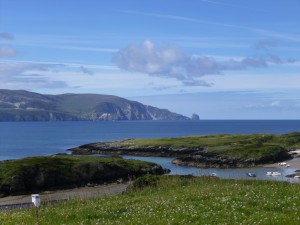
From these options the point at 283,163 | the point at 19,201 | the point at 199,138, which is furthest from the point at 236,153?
the point at 19,201

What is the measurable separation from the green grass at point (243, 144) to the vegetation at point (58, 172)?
34605mm

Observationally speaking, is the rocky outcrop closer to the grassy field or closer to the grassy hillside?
the grassy hillside

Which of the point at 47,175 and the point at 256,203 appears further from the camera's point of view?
the point at 47,175

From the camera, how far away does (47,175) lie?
70562 millimetres

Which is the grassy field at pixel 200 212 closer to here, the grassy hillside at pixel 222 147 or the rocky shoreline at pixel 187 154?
the rocky shoreline at pixel 187 154

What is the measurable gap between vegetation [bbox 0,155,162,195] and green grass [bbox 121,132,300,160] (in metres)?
34.6

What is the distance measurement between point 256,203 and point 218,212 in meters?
2.86

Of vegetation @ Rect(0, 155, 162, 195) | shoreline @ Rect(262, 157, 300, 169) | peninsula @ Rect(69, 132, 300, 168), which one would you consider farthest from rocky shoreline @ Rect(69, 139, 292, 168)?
vegetation @ Rect(0, 155, 162, 195)

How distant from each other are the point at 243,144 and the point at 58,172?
2846 inches

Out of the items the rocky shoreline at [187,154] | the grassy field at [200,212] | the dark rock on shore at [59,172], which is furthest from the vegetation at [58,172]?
the grassy field at [200,212]

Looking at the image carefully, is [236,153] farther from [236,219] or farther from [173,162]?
[236,219]

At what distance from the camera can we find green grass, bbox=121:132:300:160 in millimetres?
112969

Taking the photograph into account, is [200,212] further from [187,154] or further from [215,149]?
[187,154]

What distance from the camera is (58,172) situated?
72.6 meters
